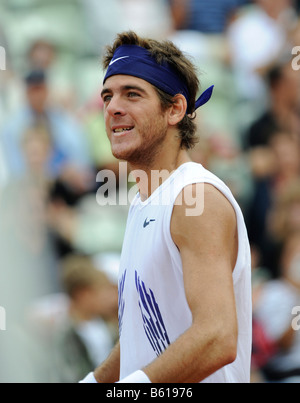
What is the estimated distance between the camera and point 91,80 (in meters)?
9.22

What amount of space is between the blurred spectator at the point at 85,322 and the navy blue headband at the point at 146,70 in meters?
3.17

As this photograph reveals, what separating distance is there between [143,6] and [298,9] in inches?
72.6

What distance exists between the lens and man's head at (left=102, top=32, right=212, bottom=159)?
3.67m

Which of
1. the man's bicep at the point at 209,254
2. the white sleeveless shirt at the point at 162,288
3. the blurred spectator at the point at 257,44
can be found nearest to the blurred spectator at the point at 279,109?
the blurred spectator at the point at 257,44

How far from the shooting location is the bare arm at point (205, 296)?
117 inches

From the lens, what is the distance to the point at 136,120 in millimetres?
3602

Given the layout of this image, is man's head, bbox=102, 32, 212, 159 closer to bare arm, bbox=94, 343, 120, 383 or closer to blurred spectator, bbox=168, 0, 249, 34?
bare arm, bbox=94, 343, 120, 383

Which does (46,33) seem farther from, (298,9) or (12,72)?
(298,9)

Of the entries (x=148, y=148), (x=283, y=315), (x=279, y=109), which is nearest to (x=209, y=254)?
(x=148, y=148)

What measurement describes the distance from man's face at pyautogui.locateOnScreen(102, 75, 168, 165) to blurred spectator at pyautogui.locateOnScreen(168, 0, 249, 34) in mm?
6373

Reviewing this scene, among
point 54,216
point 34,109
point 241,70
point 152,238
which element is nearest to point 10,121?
point 34,109

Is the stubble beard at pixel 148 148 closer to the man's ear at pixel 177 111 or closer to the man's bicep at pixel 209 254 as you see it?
the man's ear at pixel 177 111

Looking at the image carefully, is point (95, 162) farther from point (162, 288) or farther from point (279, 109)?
point (162, 288)

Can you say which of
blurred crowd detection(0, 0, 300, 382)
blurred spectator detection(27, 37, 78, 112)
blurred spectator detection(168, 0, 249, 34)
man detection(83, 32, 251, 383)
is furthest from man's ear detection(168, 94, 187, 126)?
blurred spectator detection(168, 0, 249, 34)
